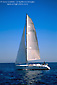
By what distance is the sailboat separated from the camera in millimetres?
59875

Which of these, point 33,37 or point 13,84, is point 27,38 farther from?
point 13,84

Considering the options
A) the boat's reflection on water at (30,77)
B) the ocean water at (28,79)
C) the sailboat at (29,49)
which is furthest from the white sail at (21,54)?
the boat's reflection on water at (30,77)

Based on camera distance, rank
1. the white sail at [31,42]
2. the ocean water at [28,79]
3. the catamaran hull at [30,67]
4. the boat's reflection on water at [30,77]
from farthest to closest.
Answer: the white sail at [31,42], the catamaran hull at [30,67], the boat's reflection on water at [30,77], the ocean water at [28,79]

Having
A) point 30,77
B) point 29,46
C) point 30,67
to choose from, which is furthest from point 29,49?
point 30,77

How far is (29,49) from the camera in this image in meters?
61.9

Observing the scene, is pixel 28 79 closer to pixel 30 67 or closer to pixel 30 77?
pixel 30 77

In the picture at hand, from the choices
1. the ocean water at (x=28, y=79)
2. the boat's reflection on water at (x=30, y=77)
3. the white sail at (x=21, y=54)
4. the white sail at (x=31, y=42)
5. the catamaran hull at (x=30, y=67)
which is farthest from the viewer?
the white sail at (x=31, y=42)

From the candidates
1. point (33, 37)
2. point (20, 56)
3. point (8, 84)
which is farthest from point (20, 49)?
point (8, 84)

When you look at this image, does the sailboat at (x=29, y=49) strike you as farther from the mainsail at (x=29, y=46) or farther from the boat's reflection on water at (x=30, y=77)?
the boat's reflection on water at (x=30, y=77)

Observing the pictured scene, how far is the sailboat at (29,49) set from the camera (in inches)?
2357

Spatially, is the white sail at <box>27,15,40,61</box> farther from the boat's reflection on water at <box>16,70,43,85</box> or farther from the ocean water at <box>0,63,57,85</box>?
the ocean water at <box>0,63,57,85</box>

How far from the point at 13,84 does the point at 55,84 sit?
334 inches

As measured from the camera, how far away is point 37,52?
207 feet

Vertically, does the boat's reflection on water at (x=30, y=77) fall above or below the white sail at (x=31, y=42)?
below
